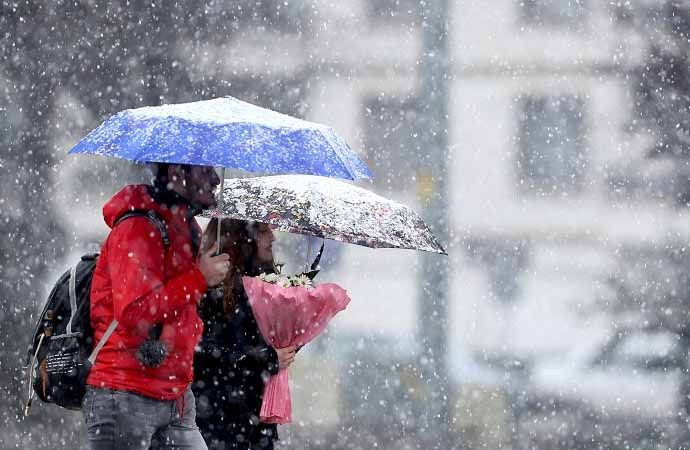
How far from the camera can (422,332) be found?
7469 mm

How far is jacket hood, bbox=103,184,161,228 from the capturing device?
3.42 m

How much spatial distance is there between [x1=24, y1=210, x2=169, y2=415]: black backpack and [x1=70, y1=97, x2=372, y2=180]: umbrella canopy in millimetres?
441

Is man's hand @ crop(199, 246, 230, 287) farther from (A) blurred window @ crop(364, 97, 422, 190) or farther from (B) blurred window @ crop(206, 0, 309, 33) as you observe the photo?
(B) blurred window @ crop(206, 0, 309, 33)

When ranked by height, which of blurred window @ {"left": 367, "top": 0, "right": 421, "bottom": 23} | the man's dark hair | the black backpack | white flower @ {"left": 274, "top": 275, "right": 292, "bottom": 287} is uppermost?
blurred window @ {"left": 367, "top": 0, "right": 421, "bottom": 23}

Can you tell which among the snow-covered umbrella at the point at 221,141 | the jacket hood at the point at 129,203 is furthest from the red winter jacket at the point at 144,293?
the snow-covered umbrella at the point at 221,141

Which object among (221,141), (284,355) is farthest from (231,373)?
(221,141)

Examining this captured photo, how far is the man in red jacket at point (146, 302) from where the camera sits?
3.34 m

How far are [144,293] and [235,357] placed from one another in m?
1.11

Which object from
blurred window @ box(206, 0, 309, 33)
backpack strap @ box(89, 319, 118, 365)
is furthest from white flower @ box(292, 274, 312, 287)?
blurred window @ box(206, 0, 309, 33)

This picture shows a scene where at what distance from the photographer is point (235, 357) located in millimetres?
4367

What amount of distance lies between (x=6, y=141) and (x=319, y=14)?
9.49 ft

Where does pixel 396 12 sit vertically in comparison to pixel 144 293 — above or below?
above

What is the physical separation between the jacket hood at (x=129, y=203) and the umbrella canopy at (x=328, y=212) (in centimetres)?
69

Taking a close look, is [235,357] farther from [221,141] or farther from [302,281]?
[221,141]
